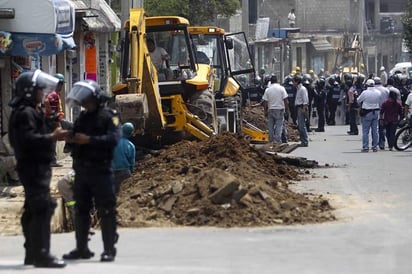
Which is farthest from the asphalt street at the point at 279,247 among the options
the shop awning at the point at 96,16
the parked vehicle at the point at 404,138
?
the shop awning at the point at 96,16

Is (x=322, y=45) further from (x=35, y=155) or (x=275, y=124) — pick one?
(x=35, y=155)

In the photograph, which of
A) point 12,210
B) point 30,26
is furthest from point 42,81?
point 30,26

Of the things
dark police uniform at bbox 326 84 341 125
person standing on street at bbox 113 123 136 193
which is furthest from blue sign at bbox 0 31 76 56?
dark police uniform at bbox 326 84 341 125

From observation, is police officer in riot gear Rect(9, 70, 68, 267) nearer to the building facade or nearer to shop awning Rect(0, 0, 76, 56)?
shop awning Rect(0, 0, 76, 56)

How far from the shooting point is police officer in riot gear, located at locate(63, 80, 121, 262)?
10.5m

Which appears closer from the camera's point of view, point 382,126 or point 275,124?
point 382,126

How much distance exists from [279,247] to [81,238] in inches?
99.9

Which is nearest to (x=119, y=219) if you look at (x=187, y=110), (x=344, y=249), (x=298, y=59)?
(x=344, y=249)

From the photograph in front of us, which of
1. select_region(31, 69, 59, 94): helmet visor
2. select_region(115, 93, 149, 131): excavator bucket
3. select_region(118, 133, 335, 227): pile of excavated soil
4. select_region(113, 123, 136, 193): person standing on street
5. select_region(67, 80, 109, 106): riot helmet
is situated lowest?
select_region(118, 133, 335, 227): pile of excavated soil

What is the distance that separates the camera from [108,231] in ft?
34.9

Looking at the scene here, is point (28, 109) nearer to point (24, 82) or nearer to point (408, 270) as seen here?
point (24, 82)

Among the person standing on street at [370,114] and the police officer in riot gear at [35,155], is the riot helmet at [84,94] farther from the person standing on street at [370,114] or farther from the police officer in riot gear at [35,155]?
the person standing on street at [370,114]

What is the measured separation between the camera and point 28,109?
10.3 m

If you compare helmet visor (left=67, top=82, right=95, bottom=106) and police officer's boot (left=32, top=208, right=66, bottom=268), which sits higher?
helmet visor (left=67, top=82, right=95, bottom=106)
